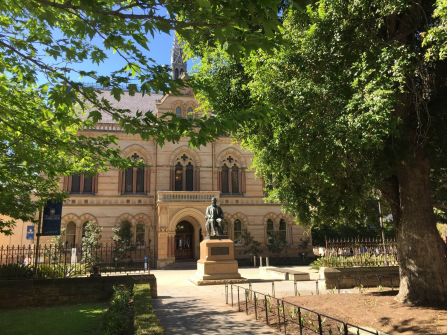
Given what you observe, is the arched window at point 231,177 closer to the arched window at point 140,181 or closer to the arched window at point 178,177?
the arched window at point 178,177

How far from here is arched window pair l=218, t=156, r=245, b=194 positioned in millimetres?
36000

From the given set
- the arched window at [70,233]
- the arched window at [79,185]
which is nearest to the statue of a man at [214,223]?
the arched window at [70,233]

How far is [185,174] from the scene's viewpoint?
35.1 meters

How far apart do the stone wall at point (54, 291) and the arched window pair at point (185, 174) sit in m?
20.4

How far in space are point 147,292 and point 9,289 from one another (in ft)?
16.9

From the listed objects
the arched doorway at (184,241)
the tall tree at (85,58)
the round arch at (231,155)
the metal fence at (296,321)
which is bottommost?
the metal fence at (296,321)

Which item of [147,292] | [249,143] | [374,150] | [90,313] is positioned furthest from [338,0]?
[90,313]

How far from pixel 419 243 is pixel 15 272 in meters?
13.2

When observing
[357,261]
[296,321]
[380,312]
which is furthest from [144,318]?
[357,261]

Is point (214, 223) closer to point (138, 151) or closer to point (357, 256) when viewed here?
point (357, 256)

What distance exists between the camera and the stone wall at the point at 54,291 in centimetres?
1323

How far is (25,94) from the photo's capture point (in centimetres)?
960

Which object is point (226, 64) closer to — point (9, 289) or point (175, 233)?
point (9, 289)

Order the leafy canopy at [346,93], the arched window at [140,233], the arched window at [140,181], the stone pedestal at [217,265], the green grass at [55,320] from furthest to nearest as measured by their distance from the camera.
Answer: the arched window at [140,181] < the arched window at [140,233] < the stone pedestal at [217,265] < the green grass at [55,320] < the leafy canopy at [346,93]
